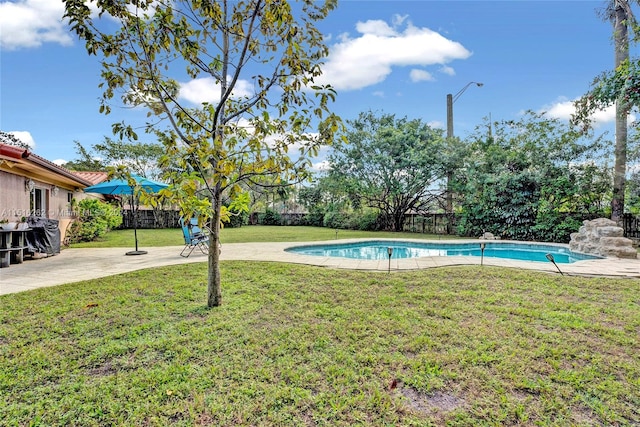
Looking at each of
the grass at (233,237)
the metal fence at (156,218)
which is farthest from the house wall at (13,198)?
the metal fence at (156,218)

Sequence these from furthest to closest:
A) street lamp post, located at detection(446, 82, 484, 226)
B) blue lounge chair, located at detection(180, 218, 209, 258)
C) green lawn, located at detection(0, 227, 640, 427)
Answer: street lamp post, located at detection(446, 82, 484, 226) < blue lounge chair, located at detection(180, 218, 209, 258) < green lawn, located at detection(0, 227, 640, 427)

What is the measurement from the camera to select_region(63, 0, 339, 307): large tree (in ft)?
11.0

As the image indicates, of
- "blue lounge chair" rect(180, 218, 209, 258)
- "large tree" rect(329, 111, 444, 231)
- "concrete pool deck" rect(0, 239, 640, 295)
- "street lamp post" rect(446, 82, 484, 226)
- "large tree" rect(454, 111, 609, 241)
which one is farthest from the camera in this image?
"street lamp post" rect(446, 82, 484, 226)

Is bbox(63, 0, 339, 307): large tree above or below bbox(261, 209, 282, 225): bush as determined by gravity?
above

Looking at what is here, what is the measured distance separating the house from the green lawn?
4.97 meters

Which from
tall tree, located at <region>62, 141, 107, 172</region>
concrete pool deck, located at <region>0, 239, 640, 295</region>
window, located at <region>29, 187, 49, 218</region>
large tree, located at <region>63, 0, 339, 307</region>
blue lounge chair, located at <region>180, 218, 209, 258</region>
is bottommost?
Result: concrete pool deck, located at <region>0, 239, 640, 295</region>

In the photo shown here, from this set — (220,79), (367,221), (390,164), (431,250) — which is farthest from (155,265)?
(367,221)

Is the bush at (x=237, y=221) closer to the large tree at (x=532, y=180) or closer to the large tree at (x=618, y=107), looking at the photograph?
the large tree at (x=532, y=180)

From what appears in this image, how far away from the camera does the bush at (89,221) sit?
12545mm

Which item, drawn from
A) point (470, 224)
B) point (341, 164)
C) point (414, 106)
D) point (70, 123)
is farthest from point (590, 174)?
point (70, 123)

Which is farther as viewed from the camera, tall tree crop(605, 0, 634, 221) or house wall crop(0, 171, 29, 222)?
tall tree crop(605, 0, 634, 221)

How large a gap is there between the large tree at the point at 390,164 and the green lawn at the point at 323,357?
1274 cm

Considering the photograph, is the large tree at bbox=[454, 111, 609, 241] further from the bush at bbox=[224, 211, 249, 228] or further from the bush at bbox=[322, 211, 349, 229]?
the bush at bbox=[224, 211, 249, 228]

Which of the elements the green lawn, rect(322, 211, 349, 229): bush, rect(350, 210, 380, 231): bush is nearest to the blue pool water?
the green lawn
